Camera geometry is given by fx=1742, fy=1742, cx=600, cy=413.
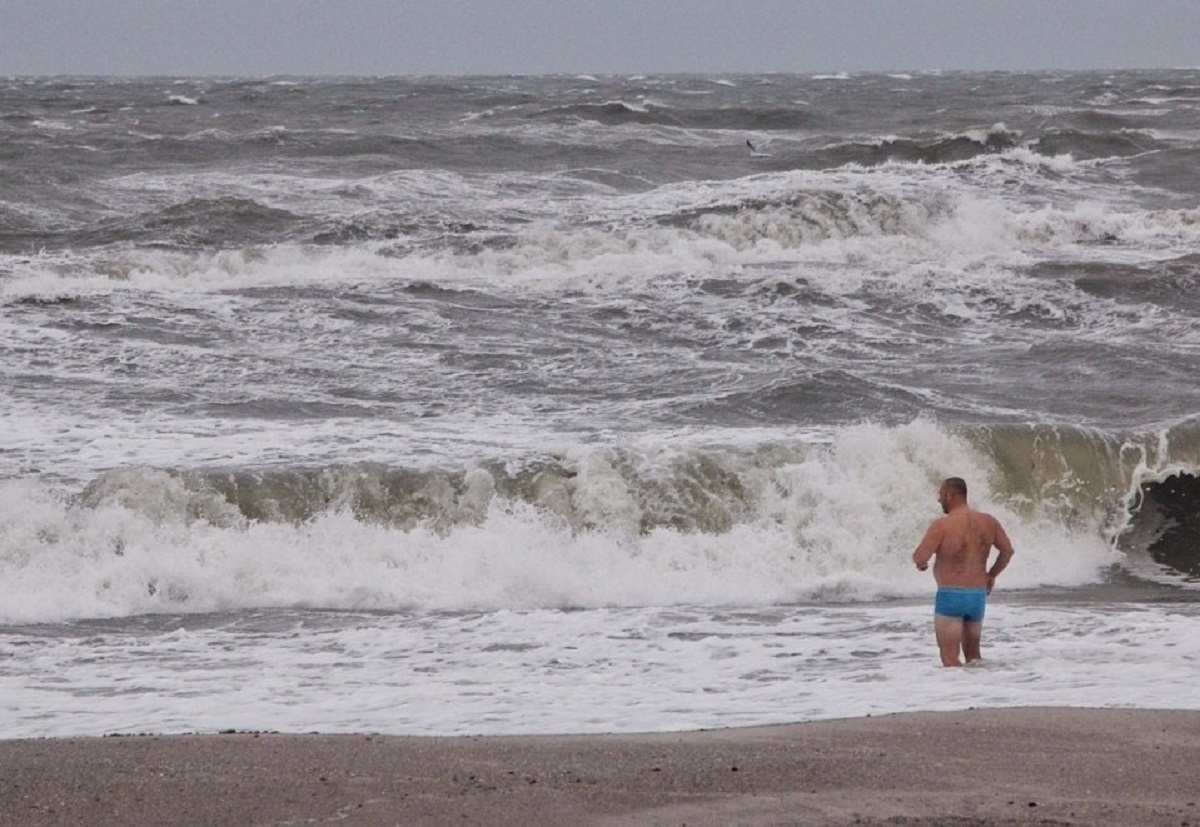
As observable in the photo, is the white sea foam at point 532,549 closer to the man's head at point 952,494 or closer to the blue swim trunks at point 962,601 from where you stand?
the man's head at point 952,494

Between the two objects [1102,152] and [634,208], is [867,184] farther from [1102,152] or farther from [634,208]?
[1102,152]

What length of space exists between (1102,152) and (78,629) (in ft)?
96.2

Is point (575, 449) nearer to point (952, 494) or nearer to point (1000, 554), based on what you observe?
point (952, 494)

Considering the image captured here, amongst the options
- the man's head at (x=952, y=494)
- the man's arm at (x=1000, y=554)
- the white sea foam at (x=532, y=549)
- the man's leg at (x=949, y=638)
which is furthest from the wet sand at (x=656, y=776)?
the white sea foam at (x=532, y=549)

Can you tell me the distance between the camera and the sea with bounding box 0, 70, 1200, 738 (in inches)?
338

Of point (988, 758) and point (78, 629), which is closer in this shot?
point (988, 758)

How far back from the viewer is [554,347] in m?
17.4

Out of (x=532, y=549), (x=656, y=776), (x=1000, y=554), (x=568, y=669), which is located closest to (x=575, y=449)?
(x=532, y=549)

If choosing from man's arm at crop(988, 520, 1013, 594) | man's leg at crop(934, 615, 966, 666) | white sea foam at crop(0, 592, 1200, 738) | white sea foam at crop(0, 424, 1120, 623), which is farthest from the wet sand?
white sea foam at crop(0, 424, 1120, 623)

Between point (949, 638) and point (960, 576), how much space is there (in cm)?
31

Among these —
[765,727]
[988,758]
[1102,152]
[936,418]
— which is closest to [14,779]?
[765,727]

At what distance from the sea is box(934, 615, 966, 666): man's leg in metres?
0.12

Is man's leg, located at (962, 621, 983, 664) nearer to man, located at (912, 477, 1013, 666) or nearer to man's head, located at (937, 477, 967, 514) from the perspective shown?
man, located at (912, 477, 1013, 666)

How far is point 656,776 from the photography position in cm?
606
